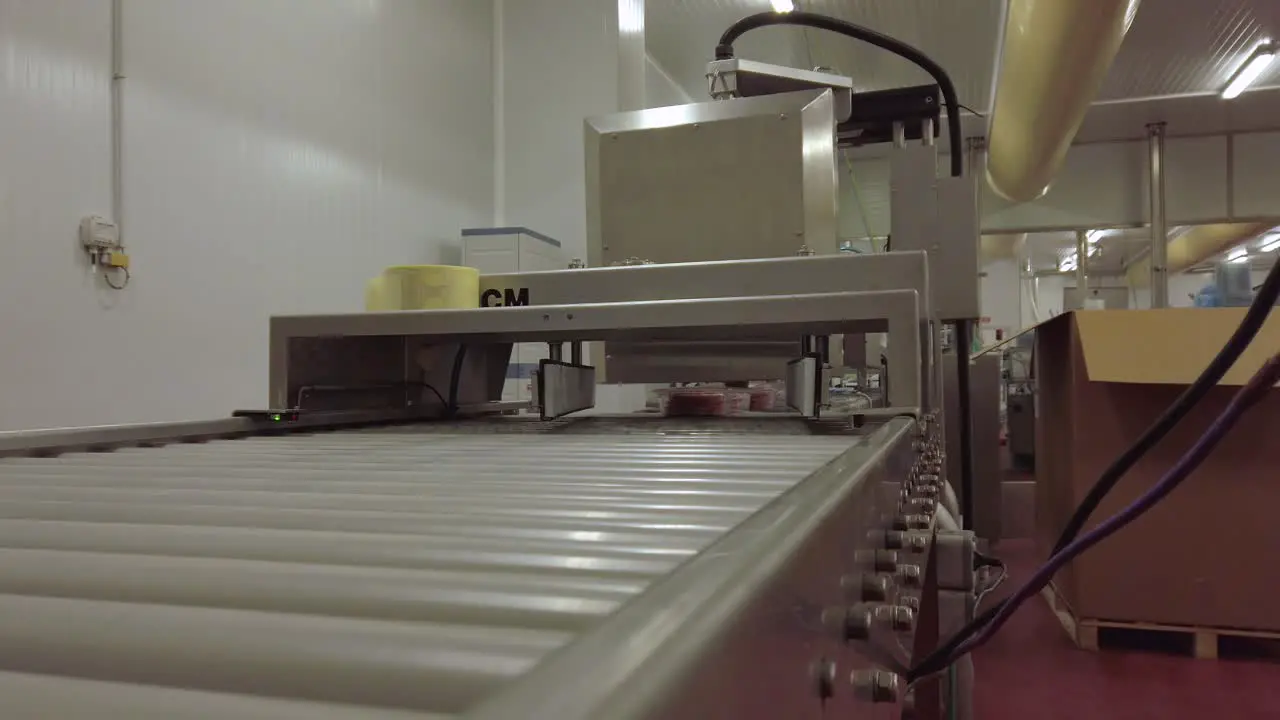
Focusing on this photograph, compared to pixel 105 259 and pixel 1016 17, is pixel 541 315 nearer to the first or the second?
pixel 105 259

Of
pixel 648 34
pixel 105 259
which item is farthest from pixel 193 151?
pixel 648 34

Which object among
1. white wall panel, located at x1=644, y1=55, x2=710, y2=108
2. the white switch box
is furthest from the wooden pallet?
white wall panel, located at x1=644, y1=55, x2=710, y2=108

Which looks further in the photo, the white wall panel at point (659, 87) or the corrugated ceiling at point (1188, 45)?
the white wall panel at point (659, 87)

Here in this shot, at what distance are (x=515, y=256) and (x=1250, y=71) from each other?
407 centimetres

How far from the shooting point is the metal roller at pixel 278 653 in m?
0.26

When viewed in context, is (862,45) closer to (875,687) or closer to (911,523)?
(911,523)

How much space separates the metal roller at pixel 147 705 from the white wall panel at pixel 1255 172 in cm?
652

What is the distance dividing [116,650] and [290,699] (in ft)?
0.29

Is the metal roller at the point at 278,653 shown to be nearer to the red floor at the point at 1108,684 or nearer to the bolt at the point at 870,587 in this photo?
the bolt at the point at 870,587

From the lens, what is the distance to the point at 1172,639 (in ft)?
7.07

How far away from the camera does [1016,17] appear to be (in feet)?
8.50

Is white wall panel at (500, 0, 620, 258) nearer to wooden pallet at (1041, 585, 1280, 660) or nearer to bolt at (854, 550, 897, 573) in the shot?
wooden pallet at (1041, 585, 1280, 660)

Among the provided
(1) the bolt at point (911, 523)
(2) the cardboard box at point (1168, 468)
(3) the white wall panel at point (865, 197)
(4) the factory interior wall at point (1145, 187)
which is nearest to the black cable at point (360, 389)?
(1) the bolt at point (911, 523)

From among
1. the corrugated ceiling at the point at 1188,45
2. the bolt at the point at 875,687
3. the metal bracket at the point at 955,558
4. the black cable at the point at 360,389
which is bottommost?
the metal bracket at the point at 955,558
